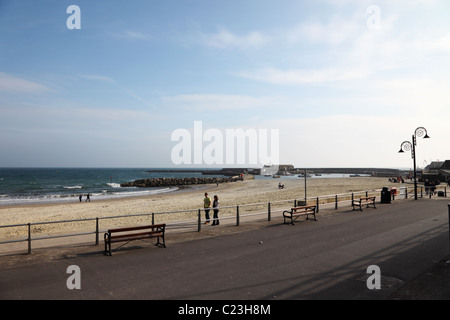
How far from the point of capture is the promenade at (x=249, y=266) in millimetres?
5945

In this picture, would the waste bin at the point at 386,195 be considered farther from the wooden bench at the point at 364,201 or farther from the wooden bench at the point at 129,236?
the wooden bench at the point at 129,236

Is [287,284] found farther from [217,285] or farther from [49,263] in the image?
[49,263]

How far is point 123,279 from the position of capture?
6762 millimetres

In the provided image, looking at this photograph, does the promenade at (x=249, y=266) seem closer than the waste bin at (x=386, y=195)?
Yes

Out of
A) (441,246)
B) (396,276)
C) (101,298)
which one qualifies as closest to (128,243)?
(101,298)

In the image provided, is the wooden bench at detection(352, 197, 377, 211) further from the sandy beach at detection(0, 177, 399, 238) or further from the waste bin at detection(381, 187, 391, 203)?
the sandy beach at detection(0, 177, 399, 238)

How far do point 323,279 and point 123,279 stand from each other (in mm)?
4540

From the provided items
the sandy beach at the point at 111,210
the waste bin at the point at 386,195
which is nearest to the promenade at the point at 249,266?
the sandy beach at the point at 111,210

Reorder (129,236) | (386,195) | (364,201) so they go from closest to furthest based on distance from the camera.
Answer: (129,236)
(364,201)
(386,195)

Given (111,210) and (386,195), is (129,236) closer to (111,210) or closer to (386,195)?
(386,195)

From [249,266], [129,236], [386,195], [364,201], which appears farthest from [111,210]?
[249,266]

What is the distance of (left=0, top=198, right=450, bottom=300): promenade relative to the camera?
5.95 metres

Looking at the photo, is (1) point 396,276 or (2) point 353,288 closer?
(2) point 353,288

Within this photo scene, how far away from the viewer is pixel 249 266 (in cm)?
761
